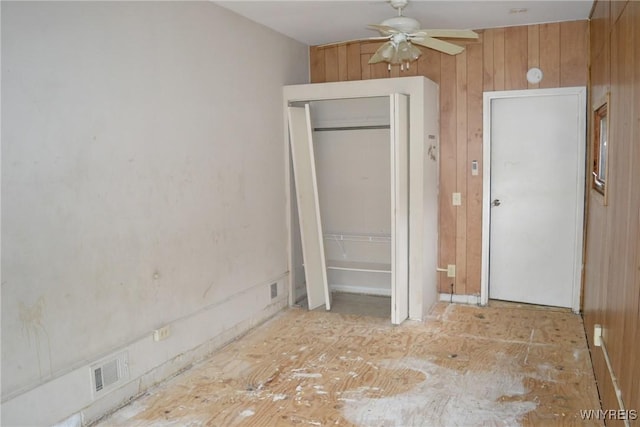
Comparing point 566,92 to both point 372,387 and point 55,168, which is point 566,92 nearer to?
Result: point 372,387

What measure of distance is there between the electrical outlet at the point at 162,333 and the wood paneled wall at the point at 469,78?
9.33ft

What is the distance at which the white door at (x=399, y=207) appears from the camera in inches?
175

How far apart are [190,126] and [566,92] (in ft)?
10.7

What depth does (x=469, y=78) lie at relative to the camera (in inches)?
198

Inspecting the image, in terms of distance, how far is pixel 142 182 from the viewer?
3.32m

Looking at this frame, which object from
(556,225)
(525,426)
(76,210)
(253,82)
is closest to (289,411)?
(525,426)

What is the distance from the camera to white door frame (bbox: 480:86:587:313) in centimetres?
471

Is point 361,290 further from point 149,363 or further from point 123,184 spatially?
point 123,184

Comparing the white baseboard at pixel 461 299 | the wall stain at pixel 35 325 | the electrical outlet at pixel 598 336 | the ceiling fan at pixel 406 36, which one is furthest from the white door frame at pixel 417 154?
the wall stain at pixel 35 325

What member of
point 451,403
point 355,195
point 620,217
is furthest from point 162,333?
point 620,217

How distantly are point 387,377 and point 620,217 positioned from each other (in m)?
1.75

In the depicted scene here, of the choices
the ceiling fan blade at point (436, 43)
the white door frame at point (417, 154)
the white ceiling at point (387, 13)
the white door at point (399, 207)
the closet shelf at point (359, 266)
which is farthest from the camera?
the closet shelf at point (359, 266)

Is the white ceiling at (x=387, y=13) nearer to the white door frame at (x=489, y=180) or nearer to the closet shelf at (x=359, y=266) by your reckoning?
the white door frame at (x=489, y=180)

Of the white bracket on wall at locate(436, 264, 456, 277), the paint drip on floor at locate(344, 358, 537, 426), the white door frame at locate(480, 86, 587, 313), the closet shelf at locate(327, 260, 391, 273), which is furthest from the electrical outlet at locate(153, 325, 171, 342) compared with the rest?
the white door frame at locate(480, 86, 587, 313)
